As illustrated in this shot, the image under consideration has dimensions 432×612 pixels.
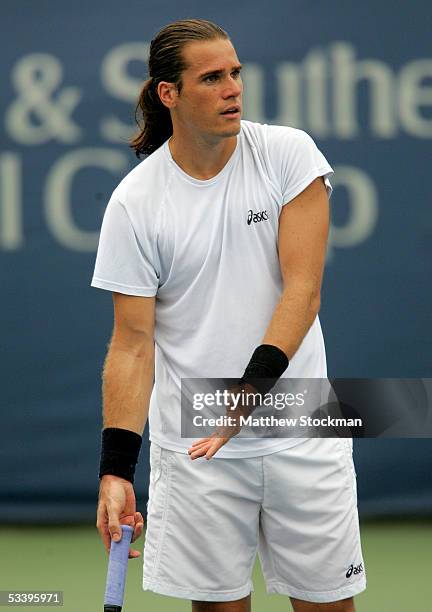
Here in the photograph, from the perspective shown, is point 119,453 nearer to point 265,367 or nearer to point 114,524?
point 114,524

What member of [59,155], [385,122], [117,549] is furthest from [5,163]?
[117,549]

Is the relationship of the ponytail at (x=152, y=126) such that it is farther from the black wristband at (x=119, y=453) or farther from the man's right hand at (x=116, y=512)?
the man's right hand at (x=116, y=512)

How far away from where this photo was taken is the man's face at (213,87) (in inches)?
117

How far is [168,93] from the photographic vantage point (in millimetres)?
3057

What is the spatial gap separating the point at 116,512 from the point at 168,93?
94 cm

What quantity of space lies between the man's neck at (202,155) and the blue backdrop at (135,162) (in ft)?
6.12

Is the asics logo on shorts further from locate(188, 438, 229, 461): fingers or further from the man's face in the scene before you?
the man's face

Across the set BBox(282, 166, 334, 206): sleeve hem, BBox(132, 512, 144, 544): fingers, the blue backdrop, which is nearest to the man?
BBox(282, 166, 334, 206): sleeve hem

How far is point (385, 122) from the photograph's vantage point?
4945 millimetres

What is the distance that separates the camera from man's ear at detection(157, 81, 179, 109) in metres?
3.04

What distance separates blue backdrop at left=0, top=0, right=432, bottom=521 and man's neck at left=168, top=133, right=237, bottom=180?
6.12ft

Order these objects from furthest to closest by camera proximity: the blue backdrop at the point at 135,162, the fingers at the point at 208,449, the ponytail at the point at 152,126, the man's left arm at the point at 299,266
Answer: the blue backdrop at the point at 135,162 < the ponytail at the point at 152,126 < the man's left arm at the point at 299,266 < the fingers at the point at 208,449

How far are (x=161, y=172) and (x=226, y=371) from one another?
47 cm
